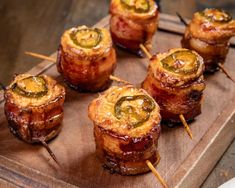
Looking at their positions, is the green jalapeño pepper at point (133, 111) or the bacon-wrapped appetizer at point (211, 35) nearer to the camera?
the green jalapeño pepper at point (133, 111)

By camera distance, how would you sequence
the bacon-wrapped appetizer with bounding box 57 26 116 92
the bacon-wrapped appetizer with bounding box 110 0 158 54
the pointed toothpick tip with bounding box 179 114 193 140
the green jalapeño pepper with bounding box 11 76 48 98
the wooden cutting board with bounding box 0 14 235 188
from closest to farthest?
the wooden cutting board with bounding box 0 14 235 188 → the green jalapeño pepper with bounding box 11 76 48 98 → the pointed toothpick tip with bounding box 179 114 193 140 → the bacon-wrapped appetizer with bounding box 57 26 116 92 → the bacon-wrapped appetizer with bounding box 110 0 158 54

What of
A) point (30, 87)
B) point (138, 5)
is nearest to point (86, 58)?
point (30, 87)

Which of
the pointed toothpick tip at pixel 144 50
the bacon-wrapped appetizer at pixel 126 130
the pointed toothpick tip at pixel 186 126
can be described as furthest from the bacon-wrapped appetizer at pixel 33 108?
the pointed toothpick tip at pixel 144 50

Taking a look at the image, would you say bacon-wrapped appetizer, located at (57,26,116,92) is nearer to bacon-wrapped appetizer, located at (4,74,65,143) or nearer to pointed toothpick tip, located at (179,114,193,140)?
bacon-wrapped appetizer, located at (4,74,65,143)

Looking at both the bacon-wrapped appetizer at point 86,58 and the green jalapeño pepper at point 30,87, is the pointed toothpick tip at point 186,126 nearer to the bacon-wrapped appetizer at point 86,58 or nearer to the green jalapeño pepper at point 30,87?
the bacon-wrapped appetizer at point 86,58

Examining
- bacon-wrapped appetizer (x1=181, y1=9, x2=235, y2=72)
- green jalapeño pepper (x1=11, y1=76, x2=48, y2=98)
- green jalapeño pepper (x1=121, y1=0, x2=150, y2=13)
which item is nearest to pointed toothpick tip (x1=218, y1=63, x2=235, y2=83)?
bacon-wrapped appetizer (x1=181, y1=9, x2=235, y2=72)
